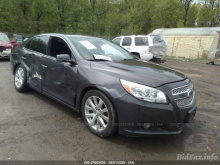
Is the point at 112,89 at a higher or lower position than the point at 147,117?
higher

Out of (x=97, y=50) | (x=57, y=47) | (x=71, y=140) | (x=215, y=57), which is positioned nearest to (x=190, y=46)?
(x=215, y=57)

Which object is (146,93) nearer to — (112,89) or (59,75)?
(112,89)

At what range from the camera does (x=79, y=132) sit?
3061 millimetres

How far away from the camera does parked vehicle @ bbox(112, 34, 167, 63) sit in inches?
405

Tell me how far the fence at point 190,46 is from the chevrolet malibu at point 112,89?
18043mm

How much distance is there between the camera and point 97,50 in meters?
3.63

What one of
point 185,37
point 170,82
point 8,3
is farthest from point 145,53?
point 8,3

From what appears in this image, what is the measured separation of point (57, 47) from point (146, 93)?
2.27 metres

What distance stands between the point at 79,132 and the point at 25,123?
1029 mm

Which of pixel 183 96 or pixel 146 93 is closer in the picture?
pixel 146 93

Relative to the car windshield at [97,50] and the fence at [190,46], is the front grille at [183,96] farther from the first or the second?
the fence at [190,46]

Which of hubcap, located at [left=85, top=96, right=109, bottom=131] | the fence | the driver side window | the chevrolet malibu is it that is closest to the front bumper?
the chevrolet malibu

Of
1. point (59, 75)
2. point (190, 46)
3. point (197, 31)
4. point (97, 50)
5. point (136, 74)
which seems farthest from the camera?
point (197, 31)

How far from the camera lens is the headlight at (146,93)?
247 centimetres
